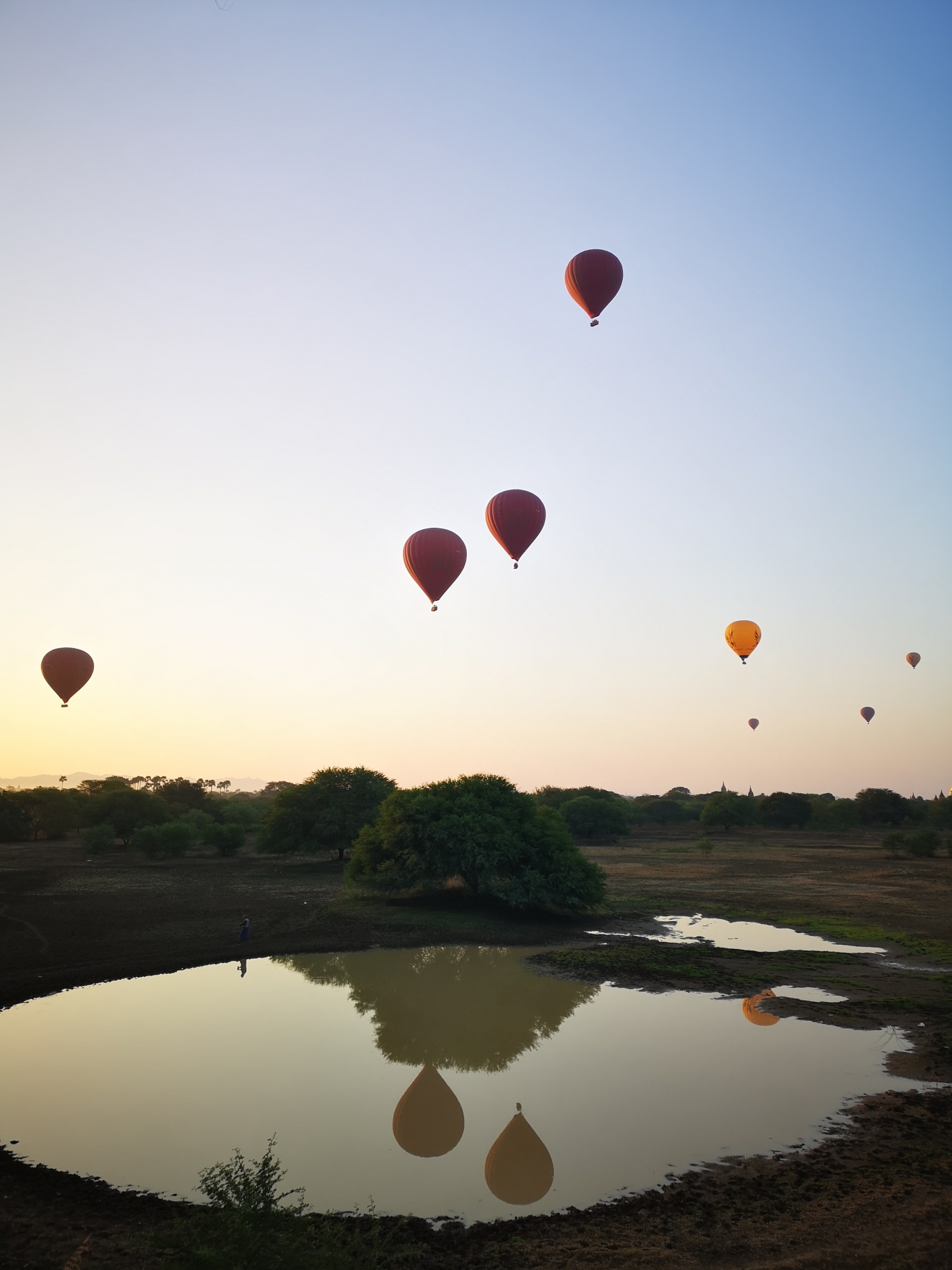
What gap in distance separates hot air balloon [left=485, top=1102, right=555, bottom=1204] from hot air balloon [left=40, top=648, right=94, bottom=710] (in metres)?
32.5

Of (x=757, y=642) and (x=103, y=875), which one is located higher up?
(x=757, y=642)

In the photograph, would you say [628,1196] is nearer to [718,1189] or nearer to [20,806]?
[718,1189]

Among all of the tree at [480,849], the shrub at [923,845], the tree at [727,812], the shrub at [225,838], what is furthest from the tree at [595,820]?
the tree at [480,849]

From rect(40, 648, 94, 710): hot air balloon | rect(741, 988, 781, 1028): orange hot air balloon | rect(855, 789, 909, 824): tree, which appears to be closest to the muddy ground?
rect(741, 988, 781, 1028): orange hot air balloon

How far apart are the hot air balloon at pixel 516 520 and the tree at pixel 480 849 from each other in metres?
12.4

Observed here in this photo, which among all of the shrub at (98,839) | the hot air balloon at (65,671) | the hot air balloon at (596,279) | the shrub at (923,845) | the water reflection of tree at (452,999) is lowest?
the water reflection of tree at (452,999)

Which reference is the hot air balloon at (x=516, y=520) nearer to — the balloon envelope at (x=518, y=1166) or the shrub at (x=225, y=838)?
the balloon envelope at (x=518, y=1166)

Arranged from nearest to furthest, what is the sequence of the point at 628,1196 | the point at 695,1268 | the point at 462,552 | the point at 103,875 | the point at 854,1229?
the point at 695,1268, the point at 854,1229, the point at 628,1196, the point at 462,552, the point at 103,875

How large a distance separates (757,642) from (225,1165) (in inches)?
1585

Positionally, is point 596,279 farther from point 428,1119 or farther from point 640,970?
point 428,1119

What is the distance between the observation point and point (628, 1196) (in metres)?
10.4

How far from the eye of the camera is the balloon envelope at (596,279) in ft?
92.4

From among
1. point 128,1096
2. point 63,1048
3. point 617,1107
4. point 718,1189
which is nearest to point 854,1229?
point 718,1189

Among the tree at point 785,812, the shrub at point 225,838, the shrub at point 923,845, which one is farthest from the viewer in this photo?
the tree at point 785,812
